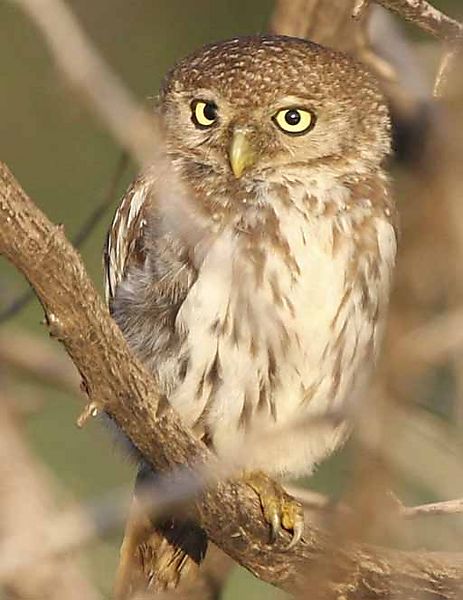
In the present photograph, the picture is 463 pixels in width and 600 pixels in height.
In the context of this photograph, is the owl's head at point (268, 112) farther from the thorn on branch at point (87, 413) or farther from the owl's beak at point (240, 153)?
the thorn on branch at point (87, 413)

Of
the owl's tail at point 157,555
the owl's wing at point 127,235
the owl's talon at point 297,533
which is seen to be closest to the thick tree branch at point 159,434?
the owl's talon at point 297,533

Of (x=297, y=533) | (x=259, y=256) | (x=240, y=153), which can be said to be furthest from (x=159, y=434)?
(x=240, y=153)

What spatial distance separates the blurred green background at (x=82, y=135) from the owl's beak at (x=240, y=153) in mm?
1362

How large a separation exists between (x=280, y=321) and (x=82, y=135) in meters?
4.10

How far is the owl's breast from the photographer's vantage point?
9.15ft

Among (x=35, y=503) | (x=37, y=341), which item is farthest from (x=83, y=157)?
(x=35, y=503)

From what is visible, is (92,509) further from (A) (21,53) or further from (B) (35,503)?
(A) (21,53)

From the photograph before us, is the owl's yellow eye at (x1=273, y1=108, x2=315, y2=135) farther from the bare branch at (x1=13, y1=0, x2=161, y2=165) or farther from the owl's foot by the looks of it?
the owl's foot

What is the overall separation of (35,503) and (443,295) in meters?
1.36

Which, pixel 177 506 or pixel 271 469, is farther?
pixel 271 469

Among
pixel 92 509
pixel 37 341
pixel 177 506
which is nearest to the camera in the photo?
pixel 92 509

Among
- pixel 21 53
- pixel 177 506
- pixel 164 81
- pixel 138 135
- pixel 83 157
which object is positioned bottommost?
pixel 83 157

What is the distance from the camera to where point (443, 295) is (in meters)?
2.72

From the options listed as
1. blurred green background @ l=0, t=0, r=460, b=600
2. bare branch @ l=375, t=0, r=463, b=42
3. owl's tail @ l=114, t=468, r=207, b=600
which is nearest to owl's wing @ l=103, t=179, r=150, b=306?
owl's tail @ l=114, t=468, r=207, b=600
